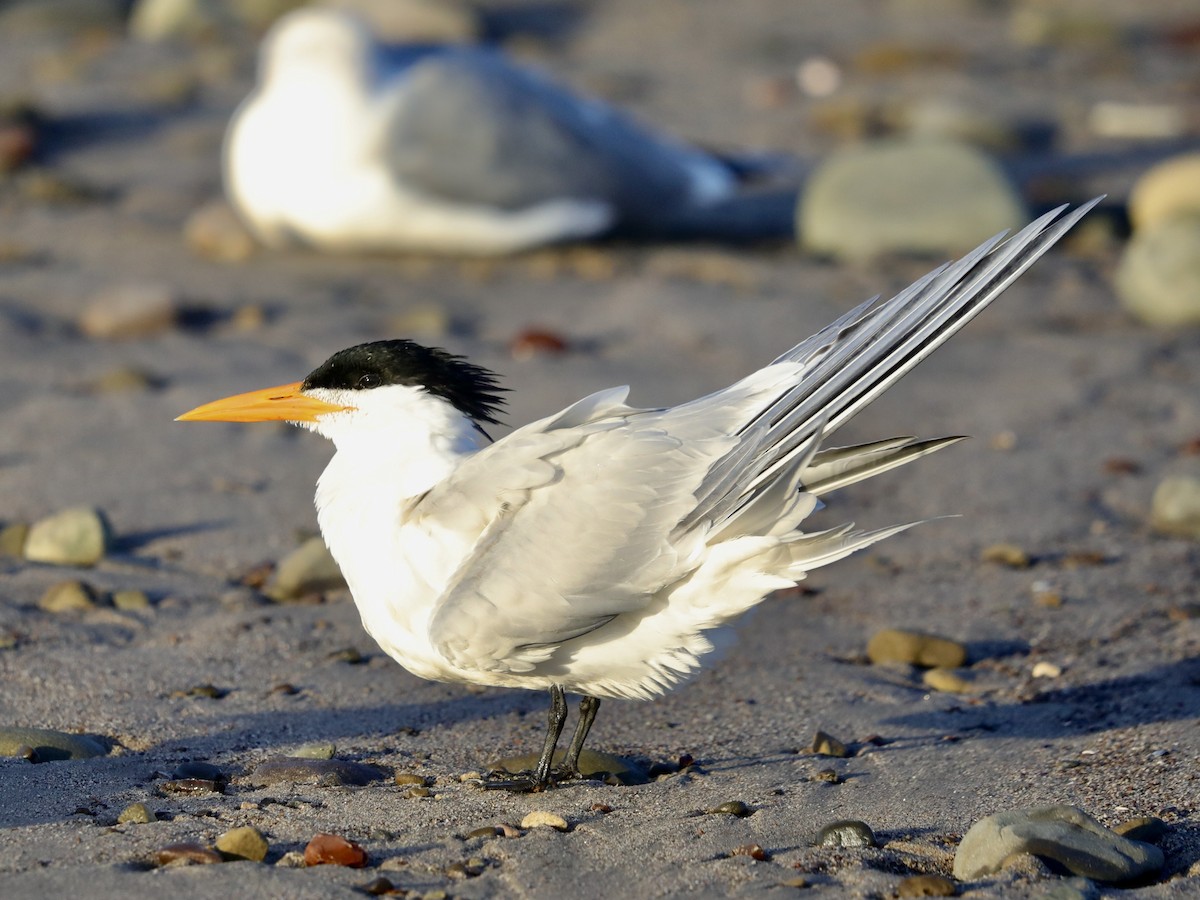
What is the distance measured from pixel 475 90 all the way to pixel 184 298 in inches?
76.2

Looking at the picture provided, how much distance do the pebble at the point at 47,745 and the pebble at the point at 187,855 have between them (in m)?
0.70

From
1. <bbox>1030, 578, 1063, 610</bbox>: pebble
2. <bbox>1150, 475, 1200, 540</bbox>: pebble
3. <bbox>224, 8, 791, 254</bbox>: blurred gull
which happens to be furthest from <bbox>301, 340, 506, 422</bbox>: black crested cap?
<bbox>224, 8, 791, 254</bbox>: blurred gull

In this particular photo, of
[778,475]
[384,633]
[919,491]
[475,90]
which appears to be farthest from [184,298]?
[778,475]

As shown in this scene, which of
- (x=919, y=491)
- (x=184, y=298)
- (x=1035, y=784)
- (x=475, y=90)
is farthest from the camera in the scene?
(x=475, y=90)

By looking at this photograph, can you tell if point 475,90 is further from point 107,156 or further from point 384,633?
point 384,633

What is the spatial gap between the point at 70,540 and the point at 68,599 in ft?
1.31

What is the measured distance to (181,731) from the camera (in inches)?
156

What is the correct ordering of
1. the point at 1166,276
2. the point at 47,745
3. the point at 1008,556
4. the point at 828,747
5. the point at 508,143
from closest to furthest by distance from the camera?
the point at 47,745
the point at 828,747
the point at 1008,556
the point at 1166,276
the point at 508,143

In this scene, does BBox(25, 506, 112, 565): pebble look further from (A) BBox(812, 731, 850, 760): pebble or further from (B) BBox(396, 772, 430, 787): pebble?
(A) BBox(812, 731, 850, 760): pebble

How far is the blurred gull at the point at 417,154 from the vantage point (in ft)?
27.0

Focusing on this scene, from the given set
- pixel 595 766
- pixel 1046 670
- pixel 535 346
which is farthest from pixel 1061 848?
pixel 535 346

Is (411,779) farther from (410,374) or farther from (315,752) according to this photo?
(410,374)

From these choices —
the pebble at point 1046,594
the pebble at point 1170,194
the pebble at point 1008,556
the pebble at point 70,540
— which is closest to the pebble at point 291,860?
the pebble at point 70,540

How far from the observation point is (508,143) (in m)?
8.39
